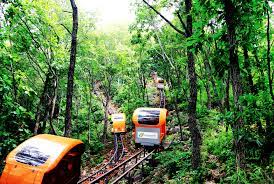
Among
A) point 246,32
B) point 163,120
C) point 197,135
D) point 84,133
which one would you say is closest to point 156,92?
point 84,133

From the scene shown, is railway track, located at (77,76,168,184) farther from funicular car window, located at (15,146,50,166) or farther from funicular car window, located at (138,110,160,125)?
funicular car window, located at (15,146,50,166)

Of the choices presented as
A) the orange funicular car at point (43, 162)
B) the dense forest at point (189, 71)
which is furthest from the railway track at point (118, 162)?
the orange funicular car at point (43, 162)

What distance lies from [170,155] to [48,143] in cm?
604

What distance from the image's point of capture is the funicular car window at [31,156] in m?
7.57

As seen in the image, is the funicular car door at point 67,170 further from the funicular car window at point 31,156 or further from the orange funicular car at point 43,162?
the funicular car window at point 31,156

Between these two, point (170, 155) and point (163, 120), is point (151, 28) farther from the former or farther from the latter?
point (170, 155)

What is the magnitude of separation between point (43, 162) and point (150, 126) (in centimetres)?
856

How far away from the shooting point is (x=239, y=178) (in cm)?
532

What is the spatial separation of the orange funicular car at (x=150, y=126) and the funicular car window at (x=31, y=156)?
829 cm

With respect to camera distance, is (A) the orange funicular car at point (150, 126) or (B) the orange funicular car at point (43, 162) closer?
(B) the orange funicular car at point (43, 162)

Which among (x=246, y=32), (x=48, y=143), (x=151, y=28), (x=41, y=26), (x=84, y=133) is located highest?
(x=151, y=28)

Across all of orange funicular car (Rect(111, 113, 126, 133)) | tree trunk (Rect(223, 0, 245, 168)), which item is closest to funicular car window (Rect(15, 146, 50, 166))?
tree trunk (Rect(223, 0, 245, 168))

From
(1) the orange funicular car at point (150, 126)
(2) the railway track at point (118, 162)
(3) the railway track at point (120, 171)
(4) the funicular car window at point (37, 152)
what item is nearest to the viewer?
(4) the funicular car window at point (37, 152)

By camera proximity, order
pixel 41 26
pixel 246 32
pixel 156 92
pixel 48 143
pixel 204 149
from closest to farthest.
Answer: pixel 246 32
pixel 48 143
pixel 204 149
pixel 41 26
pixel 156 92
